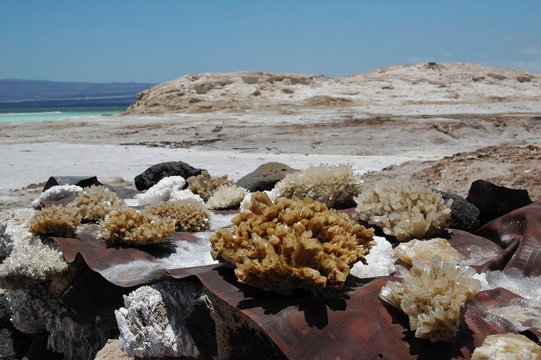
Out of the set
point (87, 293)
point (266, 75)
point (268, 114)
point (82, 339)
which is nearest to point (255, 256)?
point (87, 293)

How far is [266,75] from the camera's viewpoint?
120 feet

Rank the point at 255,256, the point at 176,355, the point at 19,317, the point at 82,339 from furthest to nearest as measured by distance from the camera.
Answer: the point at 19,317 < the point at 82,339 < the point at 176,355 < the point at 255,256

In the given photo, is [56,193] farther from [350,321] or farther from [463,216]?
[350,321]

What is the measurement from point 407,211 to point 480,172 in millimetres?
4166

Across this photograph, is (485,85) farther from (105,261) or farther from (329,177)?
(105,261)

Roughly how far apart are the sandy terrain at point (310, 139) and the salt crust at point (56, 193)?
6.74 feet

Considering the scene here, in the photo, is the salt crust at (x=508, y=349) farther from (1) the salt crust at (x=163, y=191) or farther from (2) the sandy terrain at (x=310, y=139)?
(1) the salt crust at (x=163, y=191)

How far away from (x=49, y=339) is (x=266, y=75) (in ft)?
105

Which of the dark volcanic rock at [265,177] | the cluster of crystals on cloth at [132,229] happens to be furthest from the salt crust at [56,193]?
the cluster of crystals on cloth at [132,229]

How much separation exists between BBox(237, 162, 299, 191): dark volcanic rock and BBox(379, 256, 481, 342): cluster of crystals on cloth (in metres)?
4.78

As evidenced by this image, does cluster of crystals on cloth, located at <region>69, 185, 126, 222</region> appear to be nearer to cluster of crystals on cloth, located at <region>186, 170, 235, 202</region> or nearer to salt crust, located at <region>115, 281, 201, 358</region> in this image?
cluster of crystals on cloth, located at <region>186, 170, 235, 202</region>

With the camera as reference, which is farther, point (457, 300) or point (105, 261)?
point (105, 261)

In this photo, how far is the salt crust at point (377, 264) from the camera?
14.5ft

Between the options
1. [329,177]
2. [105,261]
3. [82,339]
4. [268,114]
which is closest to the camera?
[105,261]
